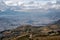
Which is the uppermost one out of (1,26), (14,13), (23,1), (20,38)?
(23,1)

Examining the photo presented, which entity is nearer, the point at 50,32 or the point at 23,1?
the point at 50,32

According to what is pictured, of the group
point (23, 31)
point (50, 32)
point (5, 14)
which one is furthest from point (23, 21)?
point (50, 32)

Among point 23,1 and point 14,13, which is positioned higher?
point 23,1

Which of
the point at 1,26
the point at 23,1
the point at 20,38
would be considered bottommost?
the point at 20,38

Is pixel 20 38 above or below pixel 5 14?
below

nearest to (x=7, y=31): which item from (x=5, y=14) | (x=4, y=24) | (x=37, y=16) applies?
(x=4, y=24)

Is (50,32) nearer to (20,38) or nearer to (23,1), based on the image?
(20,38)

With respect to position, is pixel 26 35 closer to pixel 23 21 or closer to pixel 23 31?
pixel 23 31

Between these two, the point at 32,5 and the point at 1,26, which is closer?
the point at 1,26
